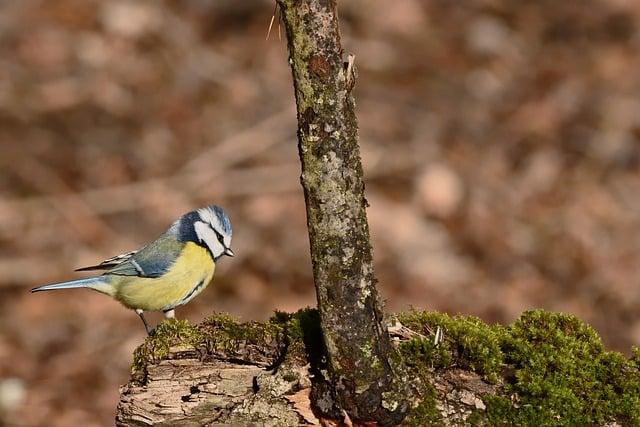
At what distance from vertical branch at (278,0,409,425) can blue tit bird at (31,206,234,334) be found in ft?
3.32

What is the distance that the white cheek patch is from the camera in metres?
3.57

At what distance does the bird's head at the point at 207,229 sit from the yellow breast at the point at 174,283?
28 millimetres

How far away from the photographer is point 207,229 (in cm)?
357

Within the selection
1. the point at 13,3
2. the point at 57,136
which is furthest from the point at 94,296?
the point at 13,3

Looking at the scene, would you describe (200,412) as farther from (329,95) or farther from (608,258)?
(608,258)

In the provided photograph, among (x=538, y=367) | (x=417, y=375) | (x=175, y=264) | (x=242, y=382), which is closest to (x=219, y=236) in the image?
(x=175, y=264)

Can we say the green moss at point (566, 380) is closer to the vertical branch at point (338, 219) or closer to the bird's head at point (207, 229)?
the vertical branch at point (338, 219)

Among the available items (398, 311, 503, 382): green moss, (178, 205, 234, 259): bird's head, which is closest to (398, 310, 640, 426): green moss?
(398, 311, 503, 382): green moss

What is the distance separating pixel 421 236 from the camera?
21.7ft

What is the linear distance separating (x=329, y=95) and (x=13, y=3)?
6497 mm

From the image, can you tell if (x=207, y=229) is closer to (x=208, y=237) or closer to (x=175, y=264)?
(x=208, y=237)

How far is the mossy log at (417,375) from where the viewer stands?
9.29ft

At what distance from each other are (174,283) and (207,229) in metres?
0.23

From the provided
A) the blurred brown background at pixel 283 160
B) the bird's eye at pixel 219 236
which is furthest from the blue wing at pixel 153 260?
the blurred brown background at pixel 283 160
